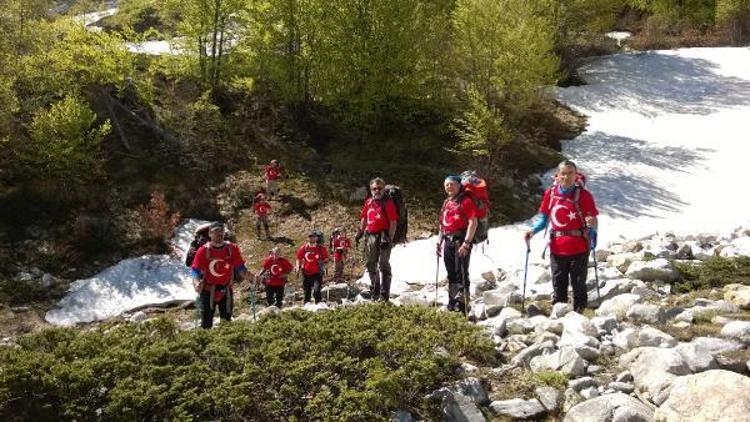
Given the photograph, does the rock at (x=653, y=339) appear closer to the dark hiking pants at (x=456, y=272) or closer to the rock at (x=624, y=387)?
the rock at (x=624, y=387)

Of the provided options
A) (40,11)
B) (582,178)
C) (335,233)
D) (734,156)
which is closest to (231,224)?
(335,233)

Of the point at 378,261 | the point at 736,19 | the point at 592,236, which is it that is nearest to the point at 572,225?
the point at 592,236

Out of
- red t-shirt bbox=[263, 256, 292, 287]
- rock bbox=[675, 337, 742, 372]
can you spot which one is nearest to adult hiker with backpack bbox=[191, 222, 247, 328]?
red t-shirt bbox=[263, 256, 292, 287]

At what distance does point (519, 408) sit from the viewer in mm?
5328

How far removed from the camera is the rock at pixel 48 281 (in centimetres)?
1562

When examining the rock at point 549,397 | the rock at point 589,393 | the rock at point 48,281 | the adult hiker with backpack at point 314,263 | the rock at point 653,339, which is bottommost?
the rock at point 48,281

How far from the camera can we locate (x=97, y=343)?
6.11 meters

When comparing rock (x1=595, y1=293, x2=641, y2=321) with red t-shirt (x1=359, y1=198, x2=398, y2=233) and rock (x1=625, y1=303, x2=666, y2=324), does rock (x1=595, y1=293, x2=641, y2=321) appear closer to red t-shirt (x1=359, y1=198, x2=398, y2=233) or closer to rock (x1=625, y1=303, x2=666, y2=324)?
rock (x1=625, y1=303, x2=666, y2=324)

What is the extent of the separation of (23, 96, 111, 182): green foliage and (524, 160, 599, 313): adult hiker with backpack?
1543 centimetres

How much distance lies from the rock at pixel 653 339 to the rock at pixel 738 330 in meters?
0.64

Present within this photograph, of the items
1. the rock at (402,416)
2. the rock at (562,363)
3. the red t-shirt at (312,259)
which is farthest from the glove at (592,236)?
the red t-shirt at (312,259)

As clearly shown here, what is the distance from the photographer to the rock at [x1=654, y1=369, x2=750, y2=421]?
4.36 meters

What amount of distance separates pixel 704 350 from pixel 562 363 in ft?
4.32

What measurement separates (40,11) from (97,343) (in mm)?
26509
